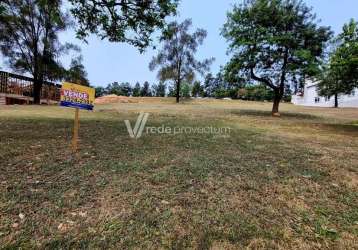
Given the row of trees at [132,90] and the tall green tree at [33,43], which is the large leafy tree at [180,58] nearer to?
the tall green tree at [33,43]

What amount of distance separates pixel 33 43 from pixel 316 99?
3882cm

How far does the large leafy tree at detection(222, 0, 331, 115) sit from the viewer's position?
43.5 ft

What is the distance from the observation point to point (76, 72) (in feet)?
72.6

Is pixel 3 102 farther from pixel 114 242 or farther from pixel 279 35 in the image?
pixel 114 242

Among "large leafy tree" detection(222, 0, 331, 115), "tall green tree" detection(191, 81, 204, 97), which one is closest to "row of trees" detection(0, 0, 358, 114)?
"large leafy tree" detection(222, 0, 331, 115)

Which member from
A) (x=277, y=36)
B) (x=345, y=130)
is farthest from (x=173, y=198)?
(x=277, y=36)

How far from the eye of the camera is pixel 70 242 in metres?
2.13

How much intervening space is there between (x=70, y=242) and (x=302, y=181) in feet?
9.99

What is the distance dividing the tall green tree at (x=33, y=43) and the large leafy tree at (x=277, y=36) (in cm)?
1350

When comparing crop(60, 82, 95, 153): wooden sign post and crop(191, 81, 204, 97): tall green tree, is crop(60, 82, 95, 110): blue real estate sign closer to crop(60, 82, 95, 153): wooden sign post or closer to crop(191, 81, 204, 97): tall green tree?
crop(60, 82, 95, 153): wooden sign post

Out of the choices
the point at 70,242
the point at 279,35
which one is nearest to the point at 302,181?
the point at 70,242

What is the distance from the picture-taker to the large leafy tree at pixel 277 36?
13258mm

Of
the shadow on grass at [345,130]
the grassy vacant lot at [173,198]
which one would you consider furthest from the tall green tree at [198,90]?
the grassy vacant lot at [173,198]

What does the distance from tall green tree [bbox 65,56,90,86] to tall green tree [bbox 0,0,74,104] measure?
0.70m
